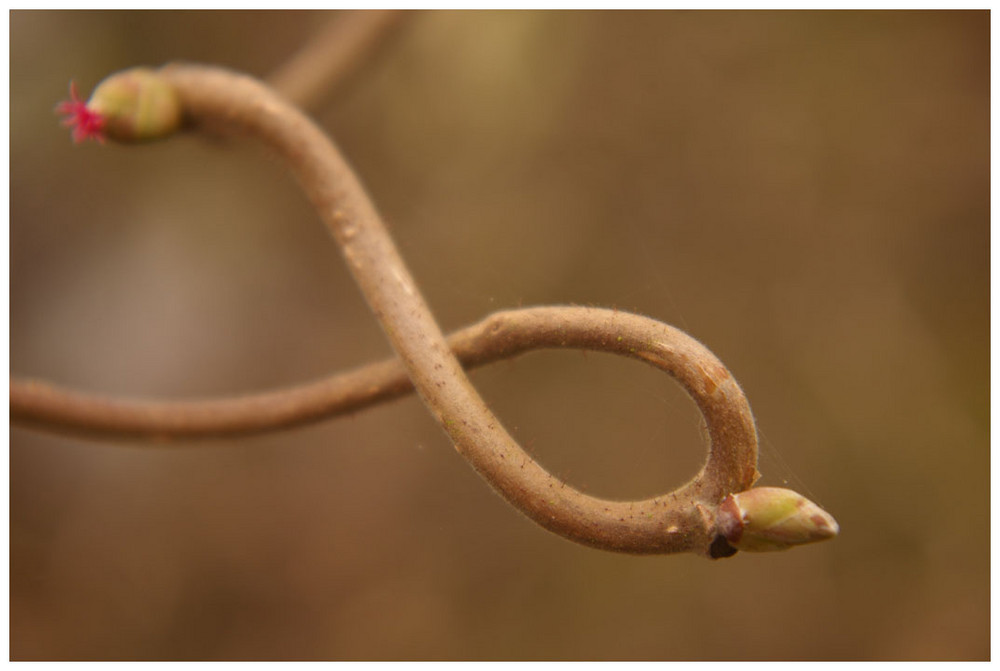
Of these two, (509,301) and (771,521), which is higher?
(509,301)

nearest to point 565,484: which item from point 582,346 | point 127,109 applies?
point 582,346

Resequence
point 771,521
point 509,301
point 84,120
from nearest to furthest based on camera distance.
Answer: point 771,521, point 84,120, point 509,301

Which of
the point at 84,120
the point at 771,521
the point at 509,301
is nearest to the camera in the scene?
the point at 771,521

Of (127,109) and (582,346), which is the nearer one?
(582,346)

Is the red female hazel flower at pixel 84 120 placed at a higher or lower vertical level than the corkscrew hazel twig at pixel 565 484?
higher

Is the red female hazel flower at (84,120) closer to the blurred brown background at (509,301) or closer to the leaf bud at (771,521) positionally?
the blurred brown background at (509,301)

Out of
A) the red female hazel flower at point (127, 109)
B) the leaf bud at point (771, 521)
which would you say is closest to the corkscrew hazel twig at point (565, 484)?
the leaf bud at point (771, 521)

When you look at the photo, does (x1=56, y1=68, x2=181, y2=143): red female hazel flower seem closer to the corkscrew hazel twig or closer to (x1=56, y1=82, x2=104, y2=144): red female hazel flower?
(x1=56, y1=82, x2=104, y2=144): red female hazel flower

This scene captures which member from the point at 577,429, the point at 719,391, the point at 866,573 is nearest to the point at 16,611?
the point at 577,429

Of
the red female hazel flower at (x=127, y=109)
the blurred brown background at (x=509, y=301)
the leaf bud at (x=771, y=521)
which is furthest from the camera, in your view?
the blurred brown background at (x=509, y=301)

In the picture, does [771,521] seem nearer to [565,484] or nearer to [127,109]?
[565,484]
